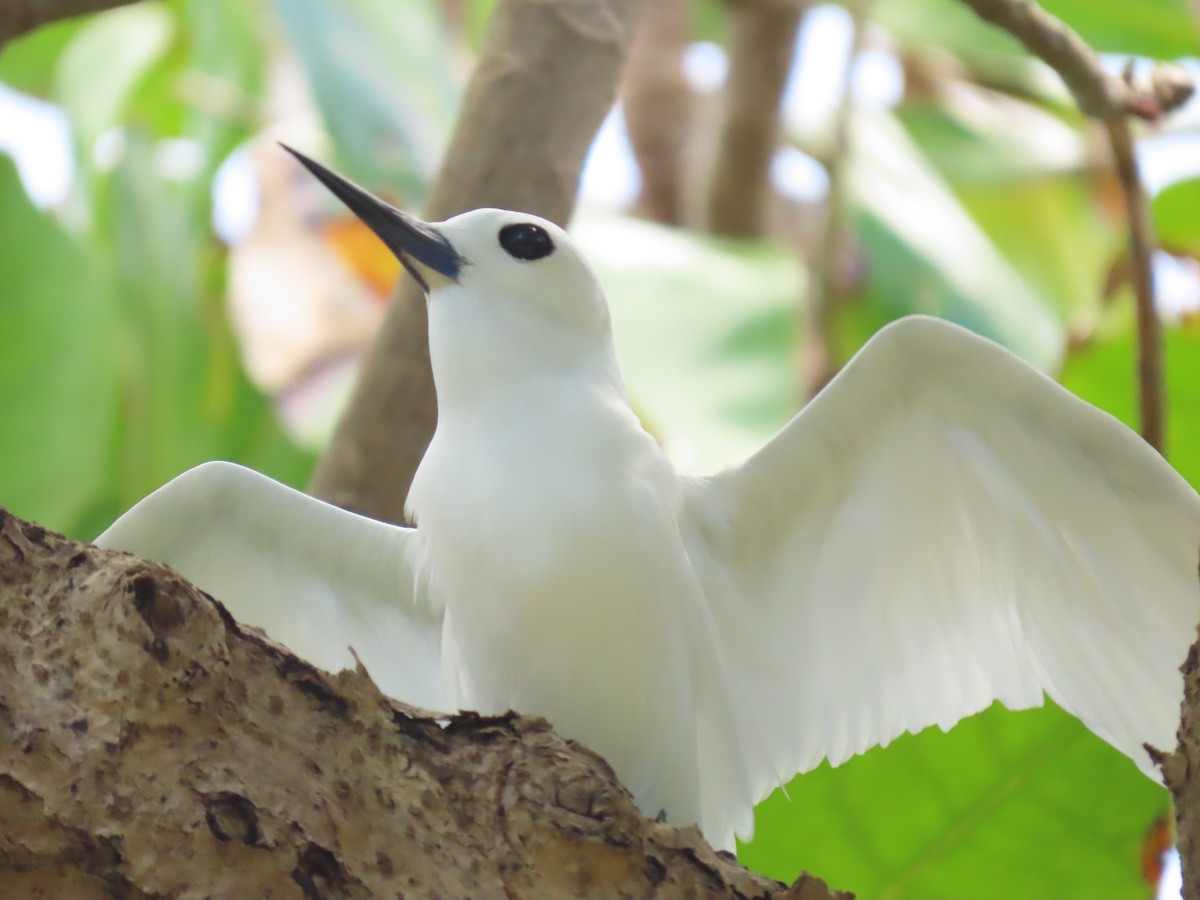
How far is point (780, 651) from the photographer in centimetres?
206

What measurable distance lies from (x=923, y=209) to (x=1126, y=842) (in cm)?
210

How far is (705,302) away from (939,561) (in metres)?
1.56

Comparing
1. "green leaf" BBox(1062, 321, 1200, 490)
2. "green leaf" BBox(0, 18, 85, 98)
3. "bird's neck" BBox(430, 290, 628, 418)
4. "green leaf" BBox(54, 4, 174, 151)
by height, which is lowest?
"green leaf" BBox(0, 18, 85, 98)

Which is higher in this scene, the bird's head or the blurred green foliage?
the bird's head

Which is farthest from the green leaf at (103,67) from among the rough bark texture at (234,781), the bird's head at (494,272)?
the rough bark texture at (234,781)

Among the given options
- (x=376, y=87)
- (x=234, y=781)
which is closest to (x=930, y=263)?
(x=376, y=87)

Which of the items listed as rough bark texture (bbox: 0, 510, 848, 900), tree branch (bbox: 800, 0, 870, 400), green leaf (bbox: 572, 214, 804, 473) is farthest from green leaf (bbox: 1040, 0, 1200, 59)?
rough bark texture (bbox: 0, 510, 848, 900)

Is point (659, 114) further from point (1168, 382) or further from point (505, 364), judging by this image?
point (505, 364)

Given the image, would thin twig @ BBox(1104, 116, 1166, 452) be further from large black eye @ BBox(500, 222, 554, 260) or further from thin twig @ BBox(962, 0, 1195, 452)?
large black eye @ BBox(500, 222, 554, 260)

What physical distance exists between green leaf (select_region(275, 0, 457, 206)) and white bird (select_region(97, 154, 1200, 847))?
4.16 feet

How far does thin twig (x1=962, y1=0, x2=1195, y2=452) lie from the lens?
210cm

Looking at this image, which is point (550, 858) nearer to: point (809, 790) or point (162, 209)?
point (809, 790)

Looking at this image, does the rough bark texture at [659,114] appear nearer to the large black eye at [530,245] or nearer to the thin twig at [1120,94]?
the thin twig at [1120,94]

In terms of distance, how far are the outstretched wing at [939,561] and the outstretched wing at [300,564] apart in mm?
429
